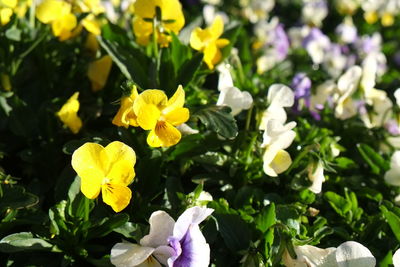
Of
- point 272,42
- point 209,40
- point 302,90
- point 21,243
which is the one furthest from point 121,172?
point 272,42

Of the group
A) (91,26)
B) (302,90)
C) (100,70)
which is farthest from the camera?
(302,90)

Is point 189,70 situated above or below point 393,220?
above

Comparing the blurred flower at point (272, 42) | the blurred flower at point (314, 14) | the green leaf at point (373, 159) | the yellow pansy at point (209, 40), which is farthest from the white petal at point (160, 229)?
the blurred flower at point (314, 14)

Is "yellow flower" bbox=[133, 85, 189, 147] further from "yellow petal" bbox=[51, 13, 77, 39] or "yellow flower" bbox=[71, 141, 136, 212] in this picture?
"yellow petal" bbox=[51, 13, 77, 39]

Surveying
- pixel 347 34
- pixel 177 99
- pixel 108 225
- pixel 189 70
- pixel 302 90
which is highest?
pixel 177 99

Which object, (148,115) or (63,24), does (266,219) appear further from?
(63,24)

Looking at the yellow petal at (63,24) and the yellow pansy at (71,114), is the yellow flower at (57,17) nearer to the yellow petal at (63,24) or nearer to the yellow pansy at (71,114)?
the yellow petal at (63,24)

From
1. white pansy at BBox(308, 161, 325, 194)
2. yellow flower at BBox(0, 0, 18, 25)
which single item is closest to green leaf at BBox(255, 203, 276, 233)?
white pansy at BBox(308, 161, 325, 194)
